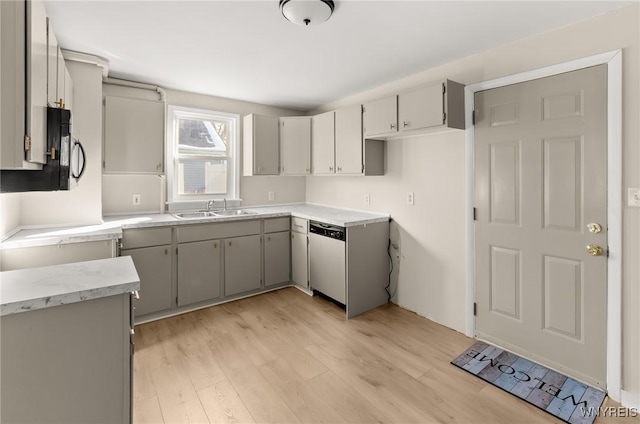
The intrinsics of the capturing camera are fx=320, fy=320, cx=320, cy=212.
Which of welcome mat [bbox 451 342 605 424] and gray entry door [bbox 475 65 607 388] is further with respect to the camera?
gray entry door [bbox 475 65 607 388]

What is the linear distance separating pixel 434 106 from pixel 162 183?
298 cm

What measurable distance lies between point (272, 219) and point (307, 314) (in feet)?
3.92

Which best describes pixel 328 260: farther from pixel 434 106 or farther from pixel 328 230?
pixel 434 106

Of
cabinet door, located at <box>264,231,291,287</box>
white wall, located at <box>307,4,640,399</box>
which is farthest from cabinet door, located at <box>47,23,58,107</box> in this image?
white wall, located at <box>307,4,640,399</box>

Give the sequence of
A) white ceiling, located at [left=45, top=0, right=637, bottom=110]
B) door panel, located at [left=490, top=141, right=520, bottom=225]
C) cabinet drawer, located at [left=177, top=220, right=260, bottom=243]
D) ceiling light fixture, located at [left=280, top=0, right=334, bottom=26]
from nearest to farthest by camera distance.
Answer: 1. ceiling light fixture, located at [left=280, top=0, right=334, bottom=26]
2. white ceiling, located at [left=45, top=0, right=637, bottom=110]
3. door panel, located at [left=490, top=141, right=520, bottom=225]
4. cabinet drawer, located at [left=177, top=220, right=260, bottom=243]

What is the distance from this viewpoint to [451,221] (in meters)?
2.91

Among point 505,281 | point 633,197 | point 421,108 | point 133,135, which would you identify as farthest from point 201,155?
point 633,197

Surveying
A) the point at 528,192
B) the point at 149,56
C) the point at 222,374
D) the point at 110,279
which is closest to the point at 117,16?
the point at 149,56

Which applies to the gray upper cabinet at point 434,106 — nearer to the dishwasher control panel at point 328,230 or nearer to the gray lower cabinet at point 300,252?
the dishwasher control panel at point 328,230

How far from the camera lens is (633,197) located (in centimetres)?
194

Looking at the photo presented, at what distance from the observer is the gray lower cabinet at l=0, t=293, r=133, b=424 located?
113 centimetres

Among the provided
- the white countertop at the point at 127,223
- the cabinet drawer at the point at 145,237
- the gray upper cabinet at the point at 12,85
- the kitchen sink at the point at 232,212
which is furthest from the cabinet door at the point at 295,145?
the gray upper cabinet at the point at 12,85

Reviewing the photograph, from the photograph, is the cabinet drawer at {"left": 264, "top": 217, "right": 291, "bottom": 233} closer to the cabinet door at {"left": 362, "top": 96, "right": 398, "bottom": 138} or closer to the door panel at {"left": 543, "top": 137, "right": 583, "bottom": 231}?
the cabinet door at {"left": 362, "top": 96, "right": 398, "bottom": 138}

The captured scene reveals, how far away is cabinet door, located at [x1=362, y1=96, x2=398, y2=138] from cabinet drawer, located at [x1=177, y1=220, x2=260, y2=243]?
163cm
